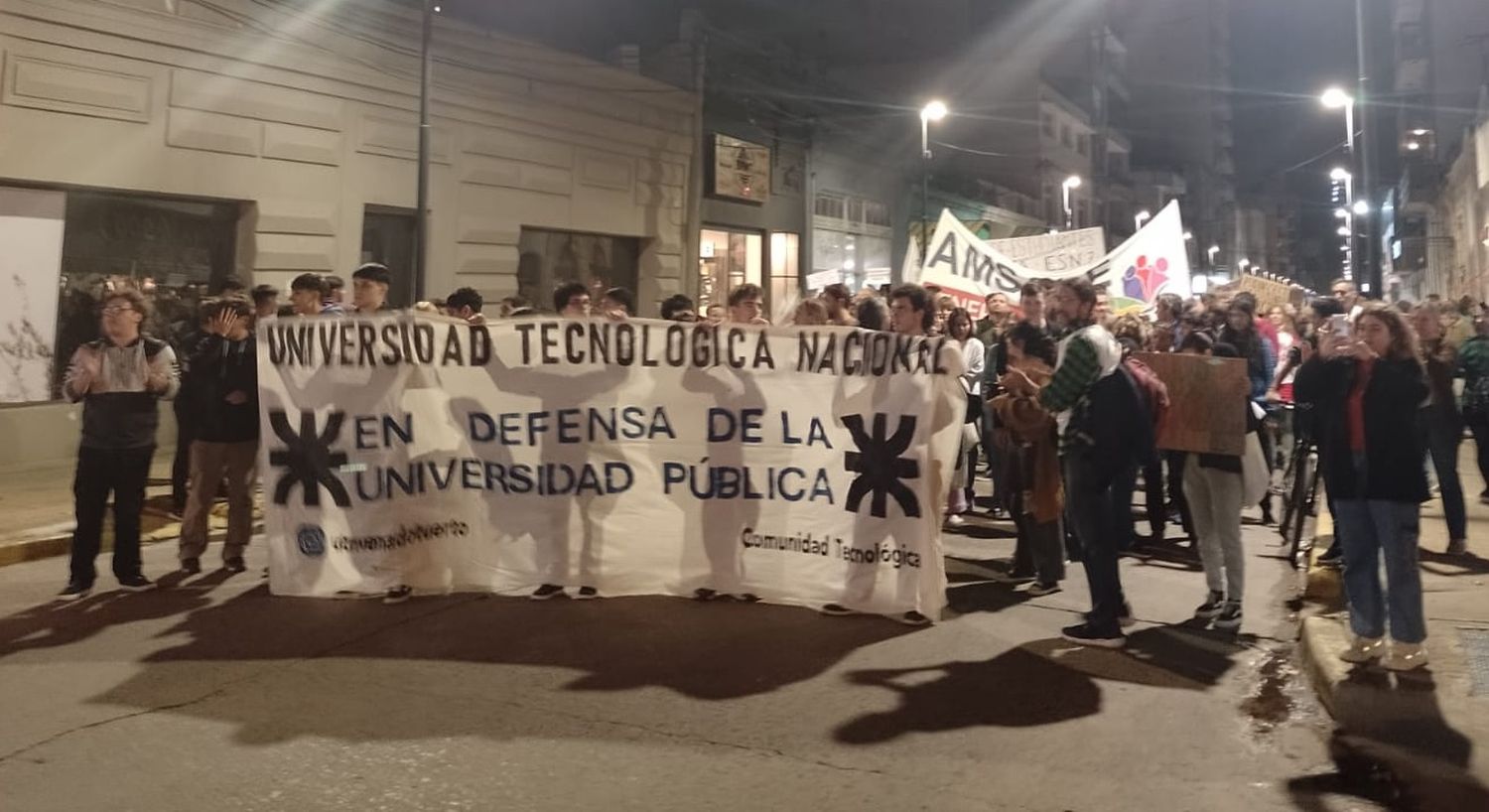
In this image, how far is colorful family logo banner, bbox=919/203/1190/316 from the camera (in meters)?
14.4

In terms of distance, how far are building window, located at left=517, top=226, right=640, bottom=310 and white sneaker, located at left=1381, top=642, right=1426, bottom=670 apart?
13843mm

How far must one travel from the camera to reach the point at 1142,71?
86.1 m

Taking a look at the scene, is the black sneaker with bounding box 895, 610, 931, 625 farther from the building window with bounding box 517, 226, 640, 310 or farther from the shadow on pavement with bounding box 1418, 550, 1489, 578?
the building window with bounding box 517, 226, 640, 310

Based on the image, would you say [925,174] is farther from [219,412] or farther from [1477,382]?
[219,412]

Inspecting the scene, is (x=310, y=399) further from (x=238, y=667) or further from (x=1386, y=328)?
(x=1386, y=328)

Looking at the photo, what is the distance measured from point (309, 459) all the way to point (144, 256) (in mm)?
8123

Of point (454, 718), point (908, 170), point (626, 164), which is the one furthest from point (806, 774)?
point (908, 170)

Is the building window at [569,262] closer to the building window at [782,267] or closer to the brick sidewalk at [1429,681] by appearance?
the building window at [782,267]

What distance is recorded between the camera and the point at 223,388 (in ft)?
25.0

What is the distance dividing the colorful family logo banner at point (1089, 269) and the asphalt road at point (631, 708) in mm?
7853

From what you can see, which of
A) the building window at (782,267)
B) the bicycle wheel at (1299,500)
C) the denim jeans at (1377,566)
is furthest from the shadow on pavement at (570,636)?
the building window at (782,267)

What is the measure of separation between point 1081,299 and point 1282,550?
3.58 meters

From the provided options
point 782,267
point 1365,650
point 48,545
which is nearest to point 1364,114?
point 1365,650

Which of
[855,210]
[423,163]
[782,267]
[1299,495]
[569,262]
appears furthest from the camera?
[855,210]
